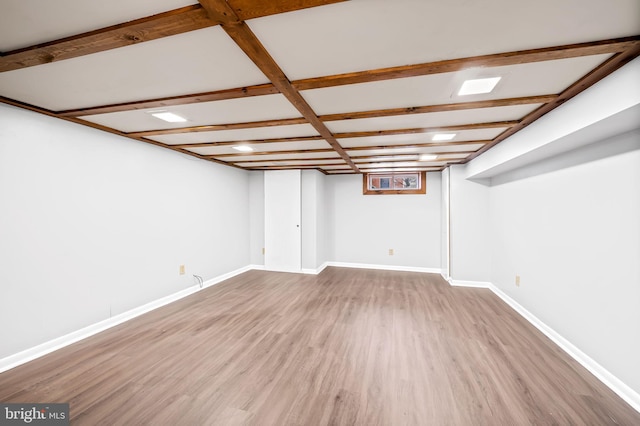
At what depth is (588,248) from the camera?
7.19ft

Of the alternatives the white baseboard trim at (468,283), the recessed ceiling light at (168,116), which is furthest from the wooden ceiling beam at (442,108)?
the white baseboard trim at (468,283)

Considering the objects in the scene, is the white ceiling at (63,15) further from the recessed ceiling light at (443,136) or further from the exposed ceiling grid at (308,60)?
the recessed ceiling light at (443,136)

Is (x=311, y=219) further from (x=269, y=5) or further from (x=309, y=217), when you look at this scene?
(x=269, y=5)

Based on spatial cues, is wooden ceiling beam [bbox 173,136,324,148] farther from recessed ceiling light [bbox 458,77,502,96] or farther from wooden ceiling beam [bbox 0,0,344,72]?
wooden ceiling beam [bbox 0,0,344,72]

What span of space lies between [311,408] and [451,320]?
216cm

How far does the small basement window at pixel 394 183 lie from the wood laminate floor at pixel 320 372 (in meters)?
2.83

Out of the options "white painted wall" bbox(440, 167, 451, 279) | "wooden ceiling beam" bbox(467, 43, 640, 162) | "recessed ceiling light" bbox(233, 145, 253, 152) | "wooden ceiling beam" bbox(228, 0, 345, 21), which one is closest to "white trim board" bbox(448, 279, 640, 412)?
"white painted wall" bbox(440, 167, 451, 279)

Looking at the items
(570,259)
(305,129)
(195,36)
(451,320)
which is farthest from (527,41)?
(451,320)

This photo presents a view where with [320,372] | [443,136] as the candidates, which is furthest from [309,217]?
[320,372]

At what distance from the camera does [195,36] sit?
3.95 ft

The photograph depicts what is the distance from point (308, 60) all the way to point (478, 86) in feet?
3.82

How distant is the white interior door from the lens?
5320 millimetres

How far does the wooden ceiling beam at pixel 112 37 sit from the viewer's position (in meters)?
1.07

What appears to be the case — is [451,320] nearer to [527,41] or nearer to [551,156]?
[551,156]
